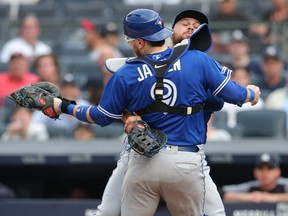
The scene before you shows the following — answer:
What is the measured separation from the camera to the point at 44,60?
406 inches

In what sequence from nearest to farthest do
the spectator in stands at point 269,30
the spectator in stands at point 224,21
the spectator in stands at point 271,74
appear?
1. the spectator in stands at point 271,74
2. the spectator in stands at point 269,30
3. the spectator in stands at point 224,21

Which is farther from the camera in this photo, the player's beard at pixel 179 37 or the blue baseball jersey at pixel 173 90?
the player's beard at pixel 179 37

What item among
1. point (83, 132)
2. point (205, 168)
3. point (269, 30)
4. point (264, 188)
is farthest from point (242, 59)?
point (205, 168)

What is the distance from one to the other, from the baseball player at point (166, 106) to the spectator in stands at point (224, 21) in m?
6.20

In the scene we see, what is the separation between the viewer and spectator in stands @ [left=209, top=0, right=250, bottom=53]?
11742 millimetres

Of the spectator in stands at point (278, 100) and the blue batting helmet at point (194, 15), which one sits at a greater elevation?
the blue batting helmet at point (194, 15)

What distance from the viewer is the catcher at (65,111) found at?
5.34 meters

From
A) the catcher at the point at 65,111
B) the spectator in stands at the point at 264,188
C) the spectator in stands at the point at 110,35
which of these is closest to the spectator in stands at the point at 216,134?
the spectator in stands at the point at 264,188

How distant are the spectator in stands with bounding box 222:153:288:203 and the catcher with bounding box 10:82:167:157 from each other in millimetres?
2854

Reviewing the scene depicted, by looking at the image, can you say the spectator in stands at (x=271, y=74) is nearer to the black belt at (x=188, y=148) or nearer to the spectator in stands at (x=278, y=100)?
the spectator in stands at (x=278, y=100)

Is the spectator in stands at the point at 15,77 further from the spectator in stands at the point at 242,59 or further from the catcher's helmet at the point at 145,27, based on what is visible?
the catcher's helmet at the point at 145,27

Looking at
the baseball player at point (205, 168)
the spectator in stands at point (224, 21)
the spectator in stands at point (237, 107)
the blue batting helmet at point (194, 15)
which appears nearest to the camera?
the baseball player at point (205, 168)

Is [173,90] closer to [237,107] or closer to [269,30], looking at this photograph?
[237,107]

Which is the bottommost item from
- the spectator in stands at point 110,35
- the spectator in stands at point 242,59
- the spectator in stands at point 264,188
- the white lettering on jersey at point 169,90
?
the spectator in stands at point 264,188
